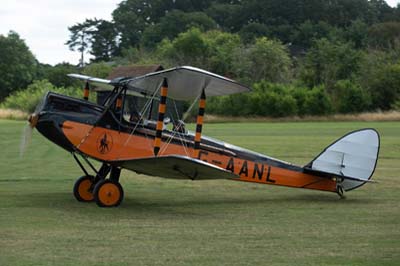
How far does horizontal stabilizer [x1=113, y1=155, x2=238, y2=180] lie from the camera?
37.5ft

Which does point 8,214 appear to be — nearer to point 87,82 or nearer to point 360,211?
point 87,82

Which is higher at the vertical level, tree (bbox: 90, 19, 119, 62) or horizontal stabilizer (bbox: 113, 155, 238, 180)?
tree (bbox: 90, 19, 119, 62)

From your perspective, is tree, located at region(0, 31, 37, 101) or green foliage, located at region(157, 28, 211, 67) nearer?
green foliage, located at region(157, 28, 211, 67)

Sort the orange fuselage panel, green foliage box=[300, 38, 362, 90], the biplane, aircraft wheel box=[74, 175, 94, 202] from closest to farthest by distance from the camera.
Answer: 1. the biplane
2. the orange fuselage panel
3. aircraft wheel box=[74, 175, 94, 202]
4. green foliage box=[300, 38, 362, 90]

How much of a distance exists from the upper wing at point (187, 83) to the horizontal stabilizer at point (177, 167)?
139 centimetres

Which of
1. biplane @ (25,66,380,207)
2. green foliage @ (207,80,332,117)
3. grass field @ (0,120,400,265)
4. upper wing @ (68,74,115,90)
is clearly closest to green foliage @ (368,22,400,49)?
green foliage @ (207,80,332,117)

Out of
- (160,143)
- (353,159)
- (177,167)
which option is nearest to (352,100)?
(353,159)

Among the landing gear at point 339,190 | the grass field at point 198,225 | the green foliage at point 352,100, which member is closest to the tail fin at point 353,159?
the landing gear at point 339,190

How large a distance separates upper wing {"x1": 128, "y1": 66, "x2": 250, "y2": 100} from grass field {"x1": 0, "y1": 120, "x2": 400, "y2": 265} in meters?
1.98

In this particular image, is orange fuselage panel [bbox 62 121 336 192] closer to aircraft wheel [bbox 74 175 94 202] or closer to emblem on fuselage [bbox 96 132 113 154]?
emblem on fuselage [bbox 96 132 113 154]

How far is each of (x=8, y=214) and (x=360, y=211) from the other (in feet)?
18.3

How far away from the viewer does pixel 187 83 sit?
12664mm

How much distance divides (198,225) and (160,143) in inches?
97.0

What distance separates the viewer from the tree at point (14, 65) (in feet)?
338
